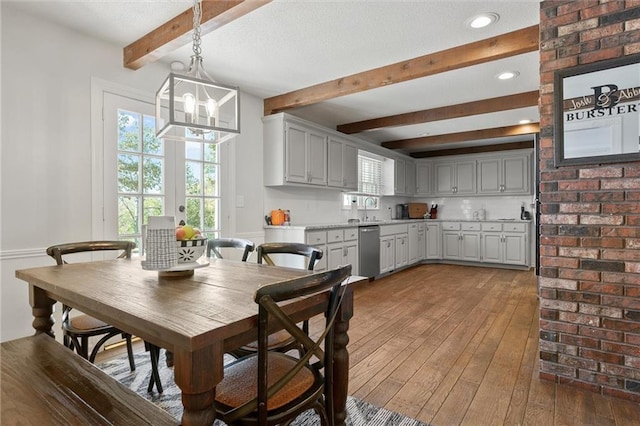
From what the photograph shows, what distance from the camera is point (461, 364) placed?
8.08 ft

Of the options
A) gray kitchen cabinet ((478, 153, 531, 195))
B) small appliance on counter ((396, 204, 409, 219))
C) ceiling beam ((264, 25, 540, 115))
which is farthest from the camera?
small appliance on counter ((396, 204, 409, 219))

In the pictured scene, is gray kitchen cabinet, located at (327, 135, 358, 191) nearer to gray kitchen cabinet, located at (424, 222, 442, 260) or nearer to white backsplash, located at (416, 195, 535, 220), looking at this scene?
gray kitchen cabinet, located at (424, 222, 442, 260)

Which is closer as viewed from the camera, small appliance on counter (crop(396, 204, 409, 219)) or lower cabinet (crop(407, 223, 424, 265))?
lower cabinet (crop(407, 223, 424, 265))

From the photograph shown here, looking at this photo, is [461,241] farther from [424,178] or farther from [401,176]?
[401,176]

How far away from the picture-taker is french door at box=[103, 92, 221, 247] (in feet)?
9.46

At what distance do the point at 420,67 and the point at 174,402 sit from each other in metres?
3.25

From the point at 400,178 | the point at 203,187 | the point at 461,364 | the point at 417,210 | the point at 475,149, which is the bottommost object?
the point at 461,364

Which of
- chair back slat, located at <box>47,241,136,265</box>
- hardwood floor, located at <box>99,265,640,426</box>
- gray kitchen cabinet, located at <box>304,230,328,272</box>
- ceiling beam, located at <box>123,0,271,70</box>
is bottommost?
hardwood floor, located at <box>99,265,640,426</box>

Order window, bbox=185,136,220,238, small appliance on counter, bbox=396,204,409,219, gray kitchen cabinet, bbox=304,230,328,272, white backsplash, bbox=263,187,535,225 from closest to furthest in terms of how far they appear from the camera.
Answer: window, bbox=185,136,220,238 < gray kitchen cabinet, bbox=304,230,328,272 < white backsplash, bbox=263,187,535,225 < small appliance on counter, bbox=396,204,409,219

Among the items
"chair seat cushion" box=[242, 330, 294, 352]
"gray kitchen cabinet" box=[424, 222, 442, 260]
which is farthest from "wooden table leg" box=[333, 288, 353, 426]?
"gray kitchen cabinet" box=[424, 222, 442, 260]

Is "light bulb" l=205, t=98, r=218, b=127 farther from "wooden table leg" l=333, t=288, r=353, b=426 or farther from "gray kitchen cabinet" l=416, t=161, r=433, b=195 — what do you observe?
"gray kitchen cabinet" l=416, t=161, r=433, b=195

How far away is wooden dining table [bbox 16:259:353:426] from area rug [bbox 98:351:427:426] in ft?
1.45

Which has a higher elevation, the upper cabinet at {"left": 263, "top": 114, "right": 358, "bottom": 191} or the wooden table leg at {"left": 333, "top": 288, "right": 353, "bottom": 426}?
the upper cabinet at {"left": 263, "top": 114, "right": 358, "bottom": 191}

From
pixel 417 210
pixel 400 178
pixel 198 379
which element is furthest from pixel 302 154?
pixel 417 210
